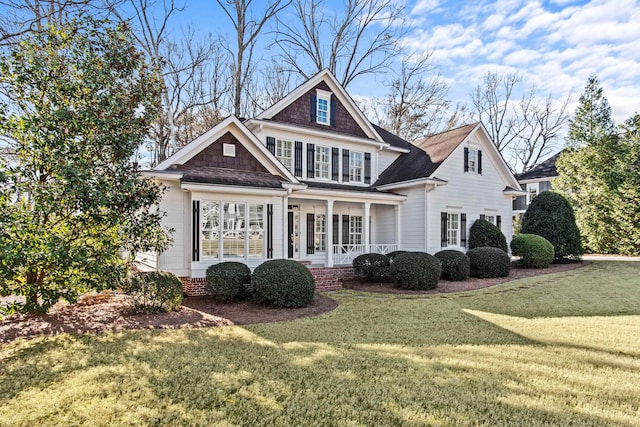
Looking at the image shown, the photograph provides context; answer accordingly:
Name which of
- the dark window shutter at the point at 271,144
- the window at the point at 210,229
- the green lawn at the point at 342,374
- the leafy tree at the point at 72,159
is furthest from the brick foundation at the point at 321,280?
the dark window shutter at the point at 271,144

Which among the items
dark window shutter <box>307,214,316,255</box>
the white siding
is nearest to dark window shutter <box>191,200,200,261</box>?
dark window shutter <box>307,214,316,255</box>

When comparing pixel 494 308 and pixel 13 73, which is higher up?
pixel 13 73

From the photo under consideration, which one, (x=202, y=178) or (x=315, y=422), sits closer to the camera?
(x=315, y=422)

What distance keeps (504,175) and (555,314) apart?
1207 cm

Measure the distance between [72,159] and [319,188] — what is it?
29.5ft

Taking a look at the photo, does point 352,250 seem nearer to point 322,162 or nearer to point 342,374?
point 322,162

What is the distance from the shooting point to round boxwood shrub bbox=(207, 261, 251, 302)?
396 inches

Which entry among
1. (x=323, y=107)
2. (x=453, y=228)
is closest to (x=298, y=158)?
(x=323, y=107)

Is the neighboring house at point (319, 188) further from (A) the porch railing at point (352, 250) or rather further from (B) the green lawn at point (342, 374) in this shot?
(B) the green lawn at point (342, 374)

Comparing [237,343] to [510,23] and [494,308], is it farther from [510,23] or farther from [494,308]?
[510,23]

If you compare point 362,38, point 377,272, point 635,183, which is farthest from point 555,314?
point 362,38

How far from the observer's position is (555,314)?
892 cm

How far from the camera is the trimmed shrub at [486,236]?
17.2m

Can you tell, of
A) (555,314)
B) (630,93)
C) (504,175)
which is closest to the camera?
(555,314)
